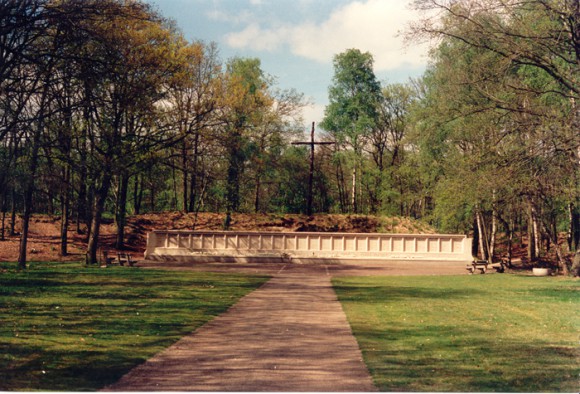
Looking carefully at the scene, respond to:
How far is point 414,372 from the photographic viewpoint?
27.5ft

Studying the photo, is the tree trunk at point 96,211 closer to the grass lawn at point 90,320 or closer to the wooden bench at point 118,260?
the wooden bench at point 118,260

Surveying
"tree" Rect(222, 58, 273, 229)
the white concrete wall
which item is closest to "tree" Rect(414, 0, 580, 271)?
"tree" Rect(222, 58, 273, 229)

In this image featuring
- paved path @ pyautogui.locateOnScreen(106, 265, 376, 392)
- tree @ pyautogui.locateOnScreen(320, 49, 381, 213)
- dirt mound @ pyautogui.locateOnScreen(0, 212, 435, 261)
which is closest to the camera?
paved path @ pyautogui.locateOnScreen(106, 265, 376, 392)


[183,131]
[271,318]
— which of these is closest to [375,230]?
[183,131]

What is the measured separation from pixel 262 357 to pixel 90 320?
501 cm

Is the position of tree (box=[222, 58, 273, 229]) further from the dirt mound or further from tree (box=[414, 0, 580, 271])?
tree (box=[414, 0, 580, 271])

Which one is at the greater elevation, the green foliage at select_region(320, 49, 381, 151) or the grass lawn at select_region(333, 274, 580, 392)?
the green foliage at select_region(320, 49, 381, 151)

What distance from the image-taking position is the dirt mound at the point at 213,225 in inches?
1724

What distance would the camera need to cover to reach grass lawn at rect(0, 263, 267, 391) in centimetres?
794

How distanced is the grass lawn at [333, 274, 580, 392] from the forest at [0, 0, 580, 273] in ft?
16.7

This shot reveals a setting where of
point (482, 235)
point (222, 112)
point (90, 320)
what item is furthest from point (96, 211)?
point (482, 235)

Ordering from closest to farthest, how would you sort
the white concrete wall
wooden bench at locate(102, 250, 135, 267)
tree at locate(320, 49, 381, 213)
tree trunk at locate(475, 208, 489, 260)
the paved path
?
1. the paved path
2. wooden bench at locate(102, 250, 135, 267)
3. the white concrete wall
4. tree trunk at locate(475, 208, 489, 260)
5. tree at locate(320, 49, 381, 213)

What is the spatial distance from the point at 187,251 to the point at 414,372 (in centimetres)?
3151

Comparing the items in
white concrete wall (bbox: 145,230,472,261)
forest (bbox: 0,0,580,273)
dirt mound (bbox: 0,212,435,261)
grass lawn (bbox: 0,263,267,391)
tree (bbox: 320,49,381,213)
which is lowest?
grass lawn (bbox: 0,263,267,391)
